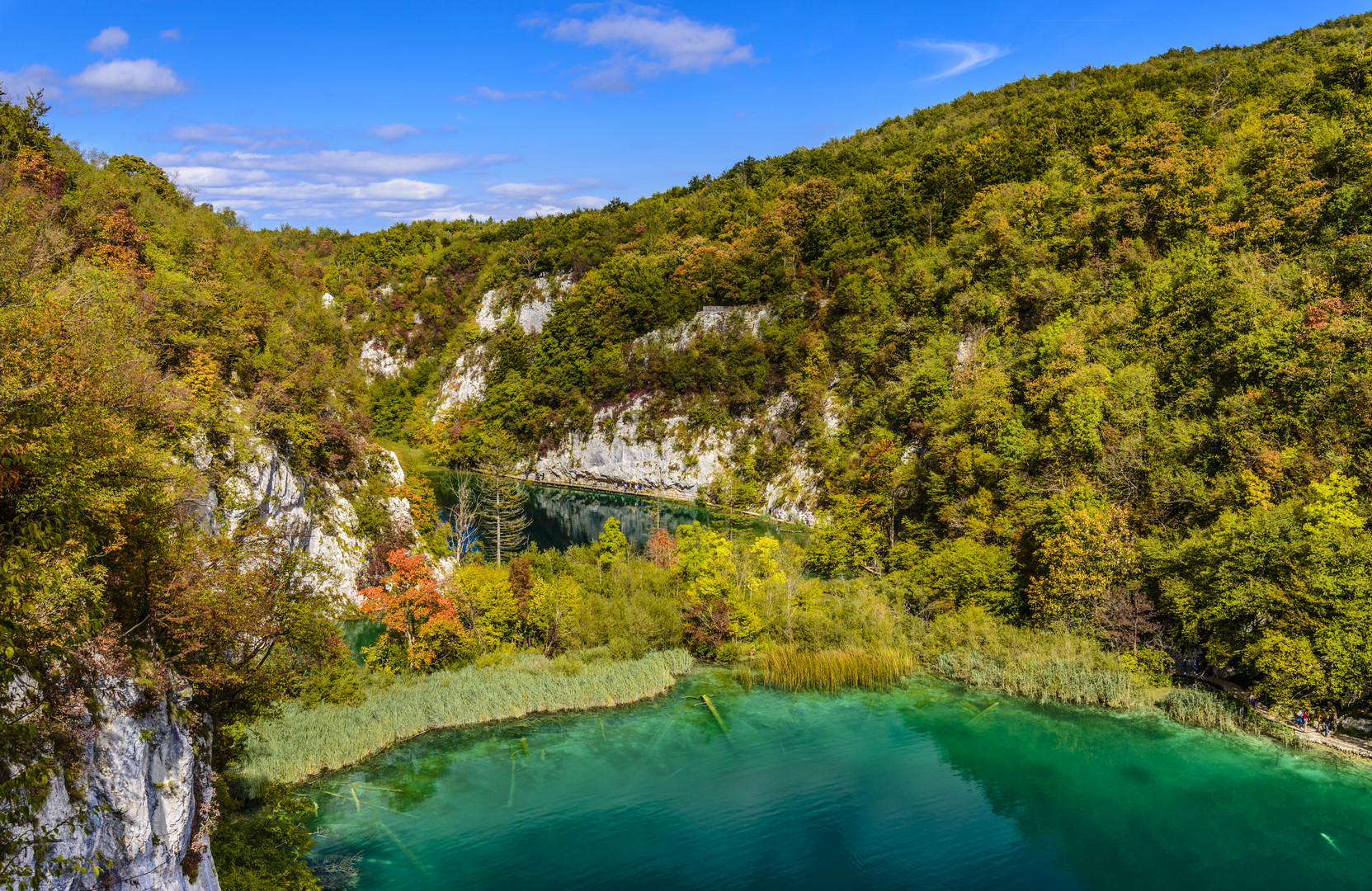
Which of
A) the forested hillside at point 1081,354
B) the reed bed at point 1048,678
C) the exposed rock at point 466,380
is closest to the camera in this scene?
the forested hillside at point 1081,354

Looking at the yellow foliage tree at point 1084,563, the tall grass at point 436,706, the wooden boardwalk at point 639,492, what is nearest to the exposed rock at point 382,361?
the wooden boardwalk at point 639,492

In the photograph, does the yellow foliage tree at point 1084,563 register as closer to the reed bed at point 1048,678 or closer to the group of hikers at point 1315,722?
the reed bed at point 1048,678

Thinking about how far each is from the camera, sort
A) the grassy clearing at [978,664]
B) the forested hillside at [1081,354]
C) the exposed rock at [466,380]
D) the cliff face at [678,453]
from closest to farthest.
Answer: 1. the forested hillside at [1081,354]
2. the grassy clearing at [978,664]
3. the cliff face at [678,453]
4. the exposed rock at [466,380]

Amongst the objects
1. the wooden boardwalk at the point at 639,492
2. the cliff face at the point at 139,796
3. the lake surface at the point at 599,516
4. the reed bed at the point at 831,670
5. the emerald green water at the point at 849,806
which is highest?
the cliff face at the point at 139,796

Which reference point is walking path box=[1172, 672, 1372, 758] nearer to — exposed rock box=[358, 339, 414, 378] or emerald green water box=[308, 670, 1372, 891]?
emerald green water box=[308, 670, 1372, 891]

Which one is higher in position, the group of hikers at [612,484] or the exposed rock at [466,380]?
the exposed rock at [466,380]

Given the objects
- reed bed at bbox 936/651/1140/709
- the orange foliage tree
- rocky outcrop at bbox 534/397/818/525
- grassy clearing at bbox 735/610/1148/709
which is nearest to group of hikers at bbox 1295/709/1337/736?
grassy clearing at bbox 735/610/1148/709

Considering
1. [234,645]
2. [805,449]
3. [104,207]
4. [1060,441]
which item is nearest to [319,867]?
[234,645]
